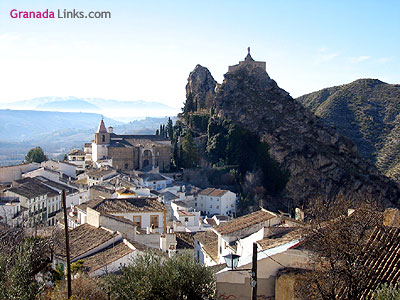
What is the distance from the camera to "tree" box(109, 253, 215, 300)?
36.9 feet

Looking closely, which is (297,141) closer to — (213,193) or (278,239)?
(213,193)

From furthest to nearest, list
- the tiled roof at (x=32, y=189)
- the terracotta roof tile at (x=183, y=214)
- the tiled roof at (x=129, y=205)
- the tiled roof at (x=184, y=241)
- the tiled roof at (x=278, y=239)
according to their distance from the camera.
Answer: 1. the terracotta roof tile at (x=183, y=214)
2. the tiled roof at (x=32, y=189)
3. the tiled roof at (x=129, y=205)
4. the tiled roof at (x=184, y=241)
5. the tiled roof at (x=278, y=239)

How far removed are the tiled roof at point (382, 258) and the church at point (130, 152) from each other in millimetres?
48357

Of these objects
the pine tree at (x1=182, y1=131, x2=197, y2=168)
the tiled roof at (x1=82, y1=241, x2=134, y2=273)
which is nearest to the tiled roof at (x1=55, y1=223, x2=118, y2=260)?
the tiled roof at (x1=82, y1=241, x2=134, y2=273)

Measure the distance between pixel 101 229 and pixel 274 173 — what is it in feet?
140

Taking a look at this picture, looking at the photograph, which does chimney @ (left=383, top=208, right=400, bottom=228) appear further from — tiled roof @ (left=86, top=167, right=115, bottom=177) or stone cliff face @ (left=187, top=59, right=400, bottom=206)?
stone cliff face @ (left=187, top=59, right=400, bottom=206)

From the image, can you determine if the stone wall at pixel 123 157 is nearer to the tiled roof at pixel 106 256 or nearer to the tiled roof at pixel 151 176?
the tiled roof at pixel 151 176

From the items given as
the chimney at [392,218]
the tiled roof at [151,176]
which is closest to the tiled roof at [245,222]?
the chimney at [392,218]

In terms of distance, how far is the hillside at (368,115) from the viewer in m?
73.6

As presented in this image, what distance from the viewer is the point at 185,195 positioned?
52.1 metres

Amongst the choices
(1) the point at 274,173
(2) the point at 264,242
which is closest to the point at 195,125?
(1) the point at 274,173

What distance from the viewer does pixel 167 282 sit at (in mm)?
11344

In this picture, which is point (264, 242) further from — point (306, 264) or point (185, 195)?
point (185, 195)

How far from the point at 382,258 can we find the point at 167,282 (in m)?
5.04
